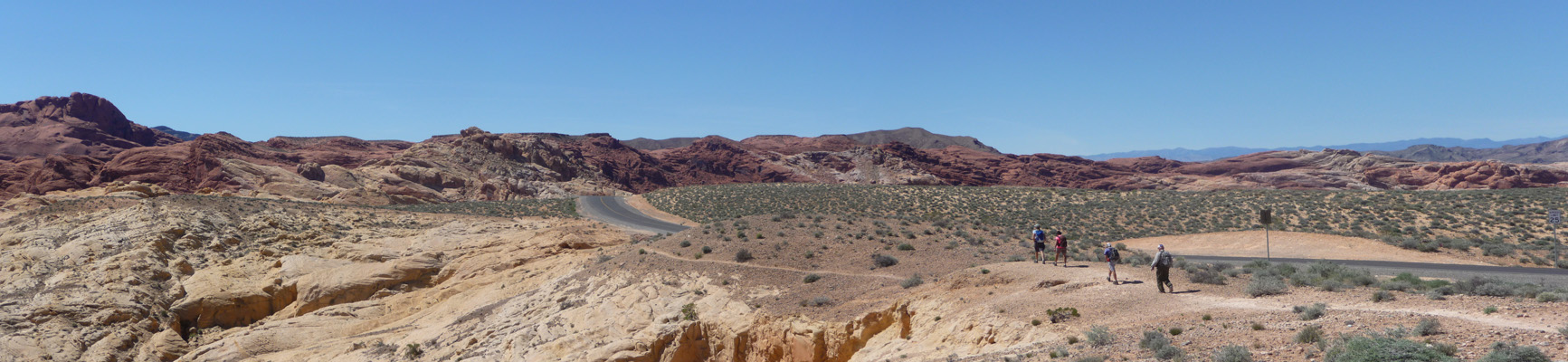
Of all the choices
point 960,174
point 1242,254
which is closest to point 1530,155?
point 960,174

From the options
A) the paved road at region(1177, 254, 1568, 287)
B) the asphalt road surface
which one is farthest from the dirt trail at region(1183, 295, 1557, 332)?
the paved road at region(1177, 254, 1568, 287)

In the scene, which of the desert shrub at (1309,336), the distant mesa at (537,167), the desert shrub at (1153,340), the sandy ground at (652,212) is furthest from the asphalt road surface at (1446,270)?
the distant mesa at (537,167)

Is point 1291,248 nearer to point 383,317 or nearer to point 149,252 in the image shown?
point 383,317

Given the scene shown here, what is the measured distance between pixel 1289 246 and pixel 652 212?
1488 inches

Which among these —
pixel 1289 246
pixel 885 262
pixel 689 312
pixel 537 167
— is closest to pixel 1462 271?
pixel 1289 246

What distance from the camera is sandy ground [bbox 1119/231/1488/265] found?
2647 centimetres

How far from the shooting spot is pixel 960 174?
116 m

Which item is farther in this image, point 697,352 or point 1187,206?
point 1187,206

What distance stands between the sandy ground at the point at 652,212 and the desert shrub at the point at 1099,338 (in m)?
35.0

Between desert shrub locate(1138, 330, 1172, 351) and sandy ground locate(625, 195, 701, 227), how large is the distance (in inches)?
1410

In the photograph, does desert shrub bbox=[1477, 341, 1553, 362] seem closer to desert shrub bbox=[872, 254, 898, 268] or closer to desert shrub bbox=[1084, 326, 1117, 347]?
desert shrub bbox=[1084, 326, 1117, 347]

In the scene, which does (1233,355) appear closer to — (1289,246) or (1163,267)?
(1163,267)

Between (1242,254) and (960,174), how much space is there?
8863 cm

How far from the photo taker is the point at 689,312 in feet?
64.0
